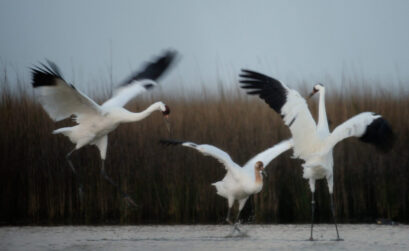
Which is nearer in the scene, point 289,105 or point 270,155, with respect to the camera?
point 289,105

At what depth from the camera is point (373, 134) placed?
7559mm

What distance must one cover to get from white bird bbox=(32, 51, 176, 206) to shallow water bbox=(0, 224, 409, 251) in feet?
3.12

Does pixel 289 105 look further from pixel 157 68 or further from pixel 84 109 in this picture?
pixel 157 68

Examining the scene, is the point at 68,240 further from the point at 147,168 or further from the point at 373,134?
the point at 373,134

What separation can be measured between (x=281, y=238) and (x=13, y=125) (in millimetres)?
4444

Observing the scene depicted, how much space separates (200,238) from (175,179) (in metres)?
2.00

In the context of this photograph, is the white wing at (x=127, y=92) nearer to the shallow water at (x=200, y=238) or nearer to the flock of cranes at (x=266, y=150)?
the flock of cranes at (x=266, y=150)

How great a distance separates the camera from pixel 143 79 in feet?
35.4

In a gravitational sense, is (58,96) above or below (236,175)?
above

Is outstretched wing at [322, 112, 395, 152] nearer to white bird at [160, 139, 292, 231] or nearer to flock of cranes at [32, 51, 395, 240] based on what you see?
flock of cranes at [32, 51, 395, 240]

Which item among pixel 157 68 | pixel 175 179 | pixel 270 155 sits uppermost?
pixel 157 68

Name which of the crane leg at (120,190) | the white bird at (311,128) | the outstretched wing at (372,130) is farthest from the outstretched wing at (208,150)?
the crane leg at (120,190)

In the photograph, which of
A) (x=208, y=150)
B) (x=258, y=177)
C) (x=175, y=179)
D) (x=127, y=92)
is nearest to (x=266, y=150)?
(x=258, y=177)

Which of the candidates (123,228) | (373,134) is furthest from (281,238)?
(123,228)
